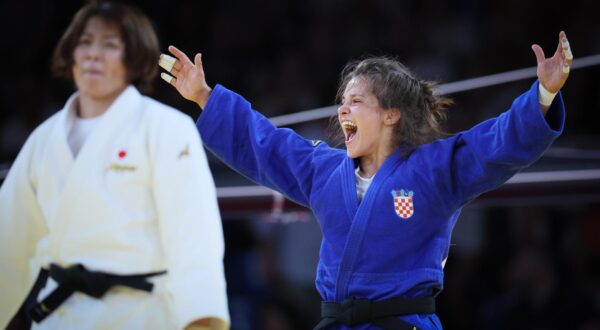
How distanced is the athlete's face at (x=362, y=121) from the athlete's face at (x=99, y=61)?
2.70 feet

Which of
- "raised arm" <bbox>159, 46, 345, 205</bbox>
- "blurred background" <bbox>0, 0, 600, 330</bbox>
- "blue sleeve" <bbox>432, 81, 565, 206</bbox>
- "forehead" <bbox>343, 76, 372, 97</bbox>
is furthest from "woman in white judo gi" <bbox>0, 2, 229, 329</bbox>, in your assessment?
"blurred background" <bbox>0, 0, 600, 330</bbox>

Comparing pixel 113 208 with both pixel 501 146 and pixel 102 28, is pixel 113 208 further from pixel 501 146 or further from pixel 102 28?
pixel 501 146

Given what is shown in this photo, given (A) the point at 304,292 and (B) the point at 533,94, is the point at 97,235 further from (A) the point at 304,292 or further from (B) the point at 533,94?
(A) the point at 304,292

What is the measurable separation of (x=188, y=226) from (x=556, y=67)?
1.17m

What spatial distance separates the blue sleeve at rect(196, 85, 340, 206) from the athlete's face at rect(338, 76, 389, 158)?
0.49 ft

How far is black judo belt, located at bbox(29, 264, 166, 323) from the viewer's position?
3258 mm

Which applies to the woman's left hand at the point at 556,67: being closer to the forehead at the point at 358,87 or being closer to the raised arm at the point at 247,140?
the forehead at the point at 358,87

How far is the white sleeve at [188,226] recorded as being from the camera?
3.19m

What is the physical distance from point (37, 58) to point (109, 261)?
4780 mm

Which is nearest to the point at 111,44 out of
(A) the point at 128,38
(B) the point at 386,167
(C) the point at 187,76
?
(A) the point at 128,38

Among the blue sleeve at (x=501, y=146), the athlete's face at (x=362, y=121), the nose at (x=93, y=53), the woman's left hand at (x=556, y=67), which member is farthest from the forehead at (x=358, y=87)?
the nose at (x=93, y=53)

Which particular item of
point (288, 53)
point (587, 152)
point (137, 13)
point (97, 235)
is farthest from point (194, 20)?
point (97, 235)

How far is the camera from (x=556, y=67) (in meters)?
2.85

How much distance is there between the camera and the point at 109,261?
130 inches
